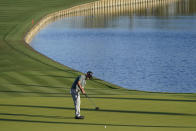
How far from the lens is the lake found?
163 feet

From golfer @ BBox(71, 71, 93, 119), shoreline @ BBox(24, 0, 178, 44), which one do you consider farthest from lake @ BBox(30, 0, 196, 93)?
golfer @ BBox(71, 71, 93, 119)

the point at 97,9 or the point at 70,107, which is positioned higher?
the point at 70,107

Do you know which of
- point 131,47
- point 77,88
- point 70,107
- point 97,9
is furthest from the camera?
point 97,9

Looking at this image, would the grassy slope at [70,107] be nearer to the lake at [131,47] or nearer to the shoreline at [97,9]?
the lake at [131,47]

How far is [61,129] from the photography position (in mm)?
18547

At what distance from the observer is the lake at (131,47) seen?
49.7m

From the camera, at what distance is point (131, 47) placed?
7144 cm

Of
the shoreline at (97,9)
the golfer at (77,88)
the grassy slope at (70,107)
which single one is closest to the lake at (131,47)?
the shoreline at (97,9)

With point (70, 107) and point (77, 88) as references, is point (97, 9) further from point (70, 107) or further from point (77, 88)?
point (77, 88)

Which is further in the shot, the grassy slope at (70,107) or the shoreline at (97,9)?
the shoreline at (97,9)

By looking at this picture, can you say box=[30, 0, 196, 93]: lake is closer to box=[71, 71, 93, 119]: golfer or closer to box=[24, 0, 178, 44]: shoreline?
box=[24, 0, 178, 44]: shoreline

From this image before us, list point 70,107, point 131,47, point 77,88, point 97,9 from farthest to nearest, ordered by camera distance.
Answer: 1. point 97,9
2. point 131,47
3. point 70,107
4. point 77,88

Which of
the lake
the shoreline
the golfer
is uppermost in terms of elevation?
the golfer

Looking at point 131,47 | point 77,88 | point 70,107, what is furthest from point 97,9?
point 77,88
